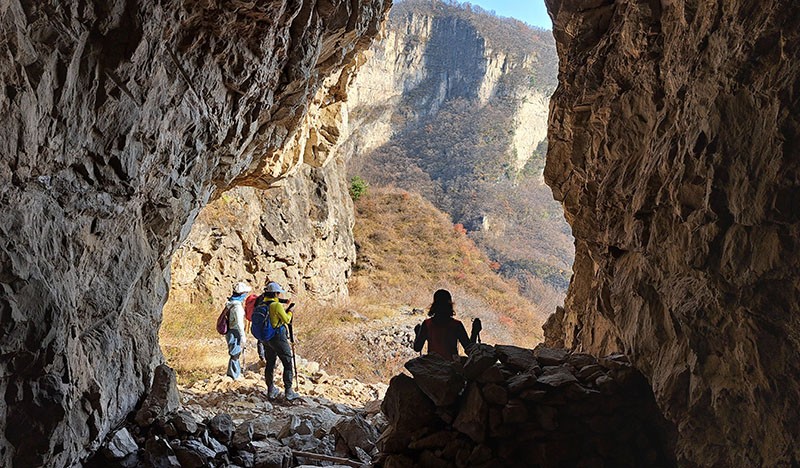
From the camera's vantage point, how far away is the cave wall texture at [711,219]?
8.12 feet

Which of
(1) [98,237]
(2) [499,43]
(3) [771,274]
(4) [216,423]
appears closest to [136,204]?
(1) [98,237]

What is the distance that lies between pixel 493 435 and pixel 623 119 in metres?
3.05

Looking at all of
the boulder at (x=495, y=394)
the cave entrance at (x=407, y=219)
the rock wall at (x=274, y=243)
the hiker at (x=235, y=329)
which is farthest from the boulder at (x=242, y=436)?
the rock wall at (x=274, y=243)

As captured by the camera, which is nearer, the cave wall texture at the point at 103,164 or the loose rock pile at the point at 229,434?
the cave wall texture at the point at 103,164

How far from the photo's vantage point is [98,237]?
4074mm

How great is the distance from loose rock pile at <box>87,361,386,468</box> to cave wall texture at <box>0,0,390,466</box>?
0.23 metres

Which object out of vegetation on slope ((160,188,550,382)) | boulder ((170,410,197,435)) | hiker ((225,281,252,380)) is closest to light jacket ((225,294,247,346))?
hiker ((225,281,252,380))

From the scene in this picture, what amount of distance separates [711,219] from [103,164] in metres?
4.12

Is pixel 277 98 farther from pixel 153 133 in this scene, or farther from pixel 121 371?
pixel 121 371

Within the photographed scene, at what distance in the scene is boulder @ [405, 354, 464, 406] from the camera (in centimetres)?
402

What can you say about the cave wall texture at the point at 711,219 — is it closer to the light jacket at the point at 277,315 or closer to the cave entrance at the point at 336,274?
the light jacket at the point at 277,315

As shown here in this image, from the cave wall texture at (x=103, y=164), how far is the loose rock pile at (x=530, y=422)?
7.98 ft

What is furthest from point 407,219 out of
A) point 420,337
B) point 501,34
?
point 501,34

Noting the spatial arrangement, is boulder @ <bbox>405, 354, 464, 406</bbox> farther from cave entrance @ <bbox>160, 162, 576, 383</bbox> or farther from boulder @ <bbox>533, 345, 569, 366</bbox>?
cave entrance @ <bbox>160, 162, 576, 383</bbox>
